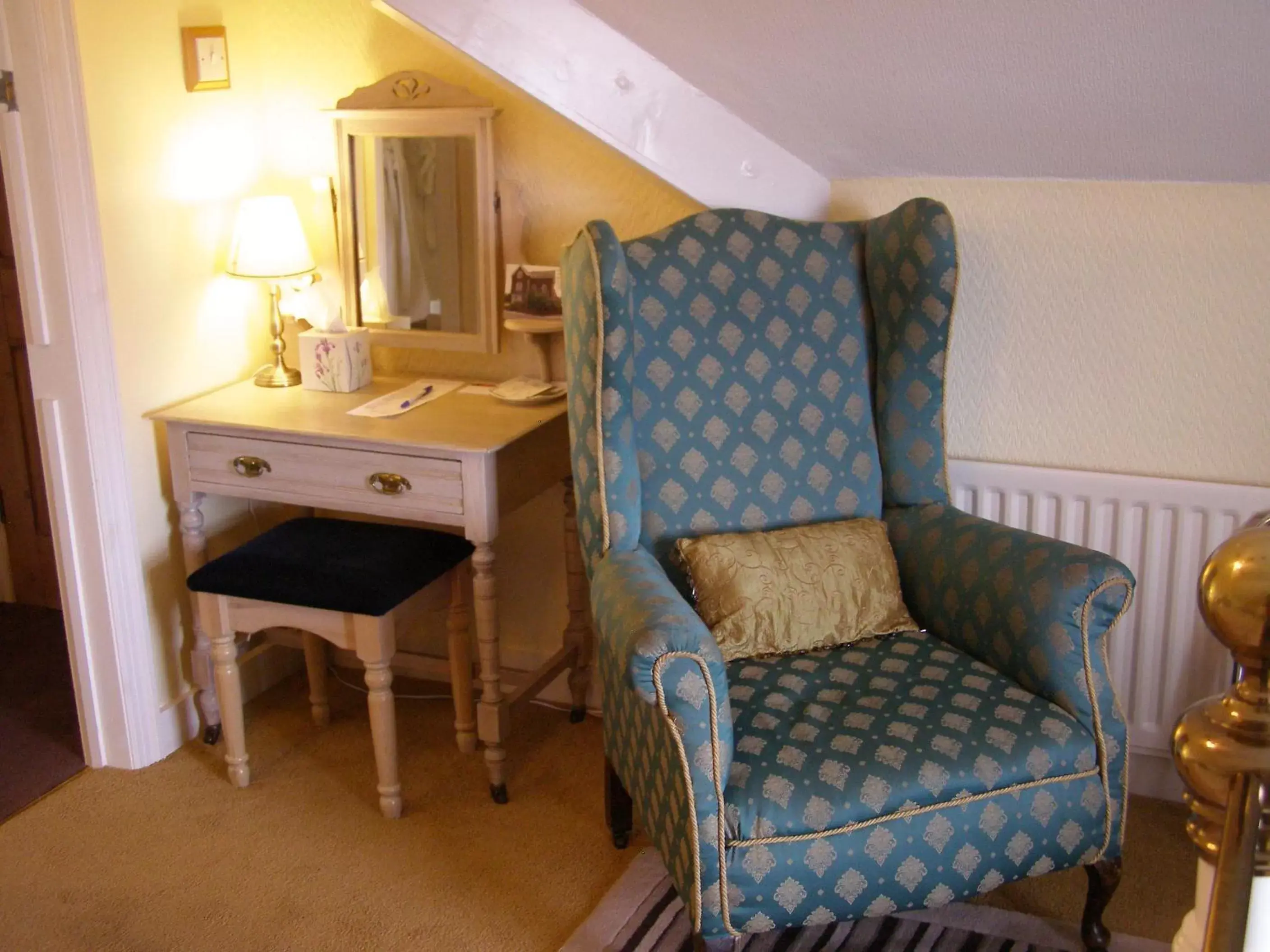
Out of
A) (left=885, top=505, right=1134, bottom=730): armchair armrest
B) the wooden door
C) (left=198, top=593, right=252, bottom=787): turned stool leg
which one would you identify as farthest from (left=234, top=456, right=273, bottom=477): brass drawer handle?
(left=885, top=505, right=1134, bottom=730): armchair armrest

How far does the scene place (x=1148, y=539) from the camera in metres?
2.27

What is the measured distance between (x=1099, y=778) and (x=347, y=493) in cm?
137

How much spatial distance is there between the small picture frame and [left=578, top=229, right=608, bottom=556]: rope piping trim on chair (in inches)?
39.1

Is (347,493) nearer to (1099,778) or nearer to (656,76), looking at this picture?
(656,76)

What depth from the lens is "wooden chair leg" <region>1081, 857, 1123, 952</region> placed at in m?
1.88

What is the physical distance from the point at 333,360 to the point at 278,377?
0.16m

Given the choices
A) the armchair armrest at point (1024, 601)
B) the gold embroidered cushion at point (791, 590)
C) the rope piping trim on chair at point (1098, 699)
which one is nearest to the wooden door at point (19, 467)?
the gold embroidered cushion at point (791, 590)

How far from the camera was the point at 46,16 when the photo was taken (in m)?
2.20

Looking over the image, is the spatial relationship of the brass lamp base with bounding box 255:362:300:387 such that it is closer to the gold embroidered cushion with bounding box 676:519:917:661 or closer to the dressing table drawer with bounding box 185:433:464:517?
the dressing table drawer with bounding box 185:433:464:517

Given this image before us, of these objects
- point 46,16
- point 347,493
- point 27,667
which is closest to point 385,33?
point 46,16

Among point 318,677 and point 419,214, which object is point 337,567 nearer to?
point 318,677

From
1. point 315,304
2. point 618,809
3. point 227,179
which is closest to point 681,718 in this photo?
point 618,809

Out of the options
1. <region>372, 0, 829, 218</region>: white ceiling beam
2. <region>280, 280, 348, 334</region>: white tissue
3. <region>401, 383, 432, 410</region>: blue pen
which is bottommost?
<region>401, 383, 432, 410</region>: blue pen

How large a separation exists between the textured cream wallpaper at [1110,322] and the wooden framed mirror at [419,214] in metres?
0.73
